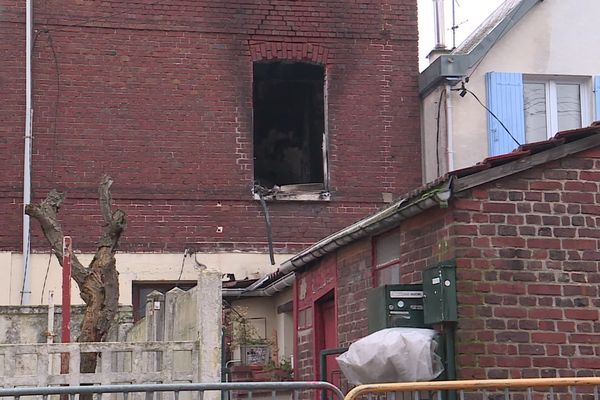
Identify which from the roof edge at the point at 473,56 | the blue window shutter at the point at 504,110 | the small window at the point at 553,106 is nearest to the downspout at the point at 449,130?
the roof edge at the point at 473,56

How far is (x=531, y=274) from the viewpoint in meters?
8.85

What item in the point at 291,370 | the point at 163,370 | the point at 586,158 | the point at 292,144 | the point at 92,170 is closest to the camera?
the point at 163,370

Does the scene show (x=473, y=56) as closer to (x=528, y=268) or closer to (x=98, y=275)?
(x=528, y=268)

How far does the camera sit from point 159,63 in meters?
16.9

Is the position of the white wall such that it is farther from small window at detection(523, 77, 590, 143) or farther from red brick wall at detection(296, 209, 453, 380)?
small window at detection(523, 77, 590, 143)

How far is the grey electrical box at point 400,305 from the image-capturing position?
29.3 feet

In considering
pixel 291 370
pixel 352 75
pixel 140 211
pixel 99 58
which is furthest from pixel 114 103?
pixel 291 370

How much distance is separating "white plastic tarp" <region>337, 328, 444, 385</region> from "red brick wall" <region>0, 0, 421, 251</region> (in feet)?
27.0

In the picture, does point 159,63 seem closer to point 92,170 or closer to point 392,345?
point 92,170

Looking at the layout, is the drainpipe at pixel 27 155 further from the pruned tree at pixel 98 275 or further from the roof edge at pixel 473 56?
the roof edge at pixel 473 56

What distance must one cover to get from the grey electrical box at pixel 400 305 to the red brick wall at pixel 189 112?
26.3ft

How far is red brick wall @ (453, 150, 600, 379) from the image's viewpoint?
28.3 ft

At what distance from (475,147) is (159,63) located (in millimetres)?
5291

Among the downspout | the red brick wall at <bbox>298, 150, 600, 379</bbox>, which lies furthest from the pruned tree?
the downspout
